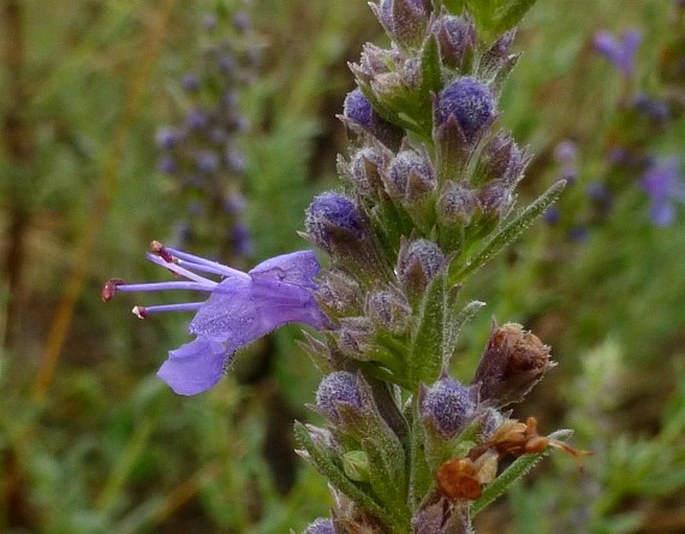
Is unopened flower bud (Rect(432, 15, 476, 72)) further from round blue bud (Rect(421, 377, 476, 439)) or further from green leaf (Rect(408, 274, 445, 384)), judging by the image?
round blue bud (Rect(421, 377, 476, 439))

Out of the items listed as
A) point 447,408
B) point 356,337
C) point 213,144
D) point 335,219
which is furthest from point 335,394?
point 213,144

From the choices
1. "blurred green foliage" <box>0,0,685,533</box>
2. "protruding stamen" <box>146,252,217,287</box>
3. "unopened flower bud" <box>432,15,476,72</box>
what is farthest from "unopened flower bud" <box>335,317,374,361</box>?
"blurred green foliage" <box>0,0,685,533</box>

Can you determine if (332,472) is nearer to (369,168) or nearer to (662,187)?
(369,168)

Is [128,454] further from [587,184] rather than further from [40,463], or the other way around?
[587,184]

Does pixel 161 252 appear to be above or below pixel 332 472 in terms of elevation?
above

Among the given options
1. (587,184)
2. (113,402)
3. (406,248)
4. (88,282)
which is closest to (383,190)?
(406,248)

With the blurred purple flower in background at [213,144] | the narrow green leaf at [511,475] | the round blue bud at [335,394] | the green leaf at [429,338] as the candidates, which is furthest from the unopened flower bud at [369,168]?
the blurred purple flower in background at [213,144]

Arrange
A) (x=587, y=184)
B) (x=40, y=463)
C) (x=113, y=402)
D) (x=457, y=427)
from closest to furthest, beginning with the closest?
(x=457, y=427) < (x=40, y=463) < (x=587, y=184) < (x=113, y=402)
